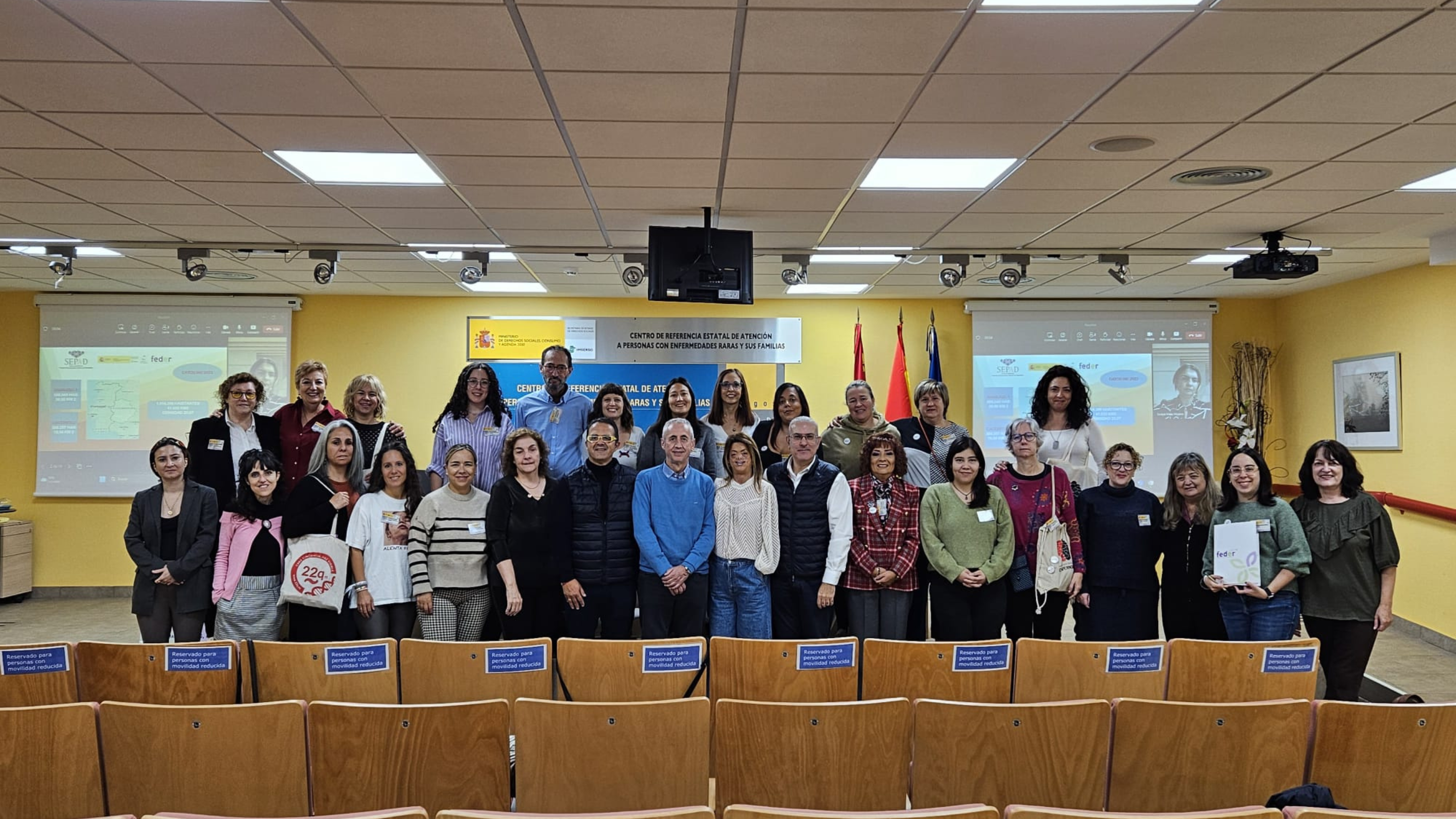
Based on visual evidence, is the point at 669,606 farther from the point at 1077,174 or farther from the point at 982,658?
the point at 1077,174

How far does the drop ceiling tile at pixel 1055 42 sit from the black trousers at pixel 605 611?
269cm

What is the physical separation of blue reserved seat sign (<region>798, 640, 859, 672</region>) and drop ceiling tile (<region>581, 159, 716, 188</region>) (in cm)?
249

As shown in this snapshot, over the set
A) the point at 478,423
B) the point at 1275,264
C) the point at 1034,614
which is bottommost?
the point at 1034,614

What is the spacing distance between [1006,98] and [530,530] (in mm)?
2753

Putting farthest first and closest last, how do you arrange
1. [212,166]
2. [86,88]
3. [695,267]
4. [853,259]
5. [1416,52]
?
[853,259], [695,267], [212,166], [86,88], [1416,52]

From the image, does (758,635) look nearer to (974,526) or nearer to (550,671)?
(974,526)

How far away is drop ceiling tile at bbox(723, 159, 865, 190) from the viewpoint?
4.76 m

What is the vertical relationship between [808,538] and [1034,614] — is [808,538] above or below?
above

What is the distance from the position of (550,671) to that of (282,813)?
897 millimetres

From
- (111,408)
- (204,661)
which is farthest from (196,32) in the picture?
(111,408)

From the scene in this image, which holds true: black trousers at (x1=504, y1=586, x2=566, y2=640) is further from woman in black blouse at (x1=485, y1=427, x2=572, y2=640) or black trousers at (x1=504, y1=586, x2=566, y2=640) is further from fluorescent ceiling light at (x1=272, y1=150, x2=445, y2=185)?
fluorescent ceiling light at (x1=272, y1=150, x2=445, y2=185)

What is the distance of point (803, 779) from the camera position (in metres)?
2.56

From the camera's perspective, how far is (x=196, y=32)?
3215 millimetres

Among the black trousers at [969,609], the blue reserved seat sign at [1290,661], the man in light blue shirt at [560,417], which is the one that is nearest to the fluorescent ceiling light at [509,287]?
the man in light blue shirt at [560,417]
